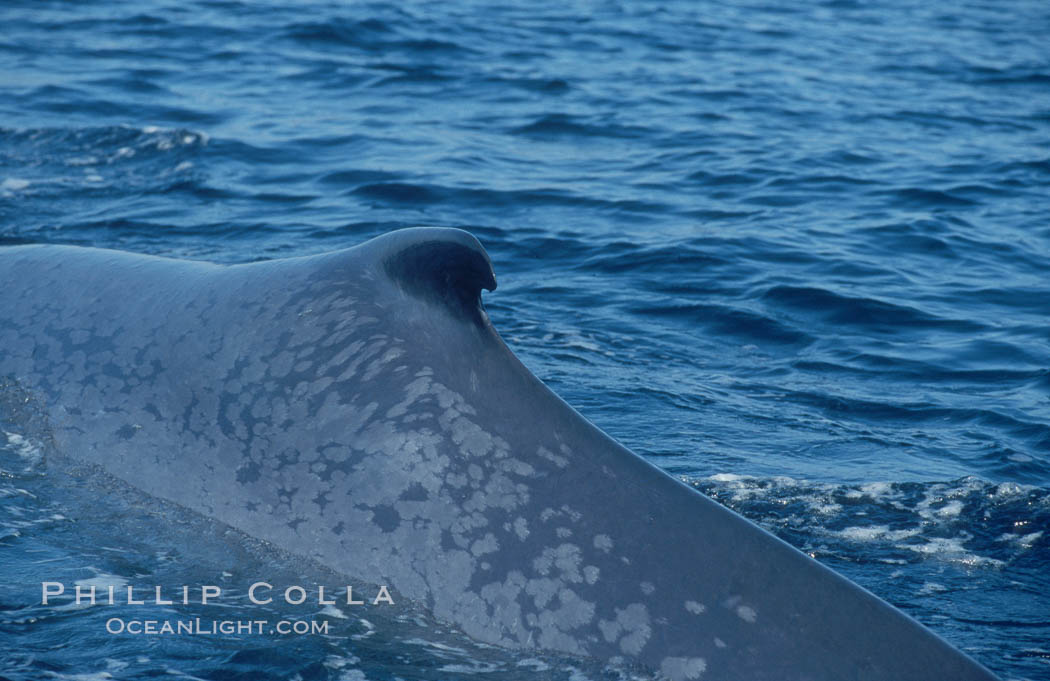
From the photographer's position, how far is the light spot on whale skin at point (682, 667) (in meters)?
3.63

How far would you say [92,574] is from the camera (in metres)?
4.70

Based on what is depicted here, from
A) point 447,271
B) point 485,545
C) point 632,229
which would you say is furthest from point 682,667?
point 632,229

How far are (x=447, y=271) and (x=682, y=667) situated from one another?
143 cm

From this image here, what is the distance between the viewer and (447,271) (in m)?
4.22

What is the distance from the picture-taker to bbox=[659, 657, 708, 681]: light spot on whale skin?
143 inches

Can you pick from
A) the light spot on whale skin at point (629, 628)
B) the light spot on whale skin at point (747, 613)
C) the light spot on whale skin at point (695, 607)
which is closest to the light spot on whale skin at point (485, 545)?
the light spot on whale skin at point (629, 628)

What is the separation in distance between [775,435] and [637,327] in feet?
8.27

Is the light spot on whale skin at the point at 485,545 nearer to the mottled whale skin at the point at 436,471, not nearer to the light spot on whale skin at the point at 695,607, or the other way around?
the mottled whale skin at the point at 436,471

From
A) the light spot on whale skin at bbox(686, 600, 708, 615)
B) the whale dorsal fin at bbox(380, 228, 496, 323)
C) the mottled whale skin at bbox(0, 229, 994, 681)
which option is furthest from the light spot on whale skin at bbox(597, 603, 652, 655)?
the whale dorsal fin at bbox(380, 228, 496, 323)

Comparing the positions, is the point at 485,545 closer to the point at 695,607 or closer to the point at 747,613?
the point at 695,607

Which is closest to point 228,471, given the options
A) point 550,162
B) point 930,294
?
point 930,294

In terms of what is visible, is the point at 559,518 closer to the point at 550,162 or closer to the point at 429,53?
the point at 550,162

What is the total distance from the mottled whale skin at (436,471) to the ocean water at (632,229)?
17 cm

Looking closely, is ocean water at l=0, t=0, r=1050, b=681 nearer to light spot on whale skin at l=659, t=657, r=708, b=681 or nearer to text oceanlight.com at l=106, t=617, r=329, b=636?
text oceanlight.com at l=106, t=617, r=329, b=636
